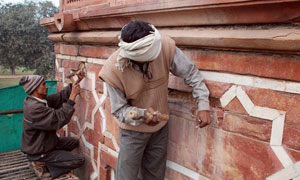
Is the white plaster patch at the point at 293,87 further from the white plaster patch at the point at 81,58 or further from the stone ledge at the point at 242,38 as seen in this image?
the white plaster patch at the point at 81,58

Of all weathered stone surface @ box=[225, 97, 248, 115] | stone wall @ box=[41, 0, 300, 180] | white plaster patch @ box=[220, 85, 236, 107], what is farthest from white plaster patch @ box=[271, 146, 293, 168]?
white plaster patch @ box=[220, 85, 236, 107]

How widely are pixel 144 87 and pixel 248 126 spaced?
0.70m

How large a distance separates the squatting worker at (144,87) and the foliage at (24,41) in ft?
52.9

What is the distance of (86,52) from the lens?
3.19 meters

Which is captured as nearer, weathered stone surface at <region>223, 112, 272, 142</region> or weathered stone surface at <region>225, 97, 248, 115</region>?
weathered stone surface at <region>223, 112, 272, 142</region>

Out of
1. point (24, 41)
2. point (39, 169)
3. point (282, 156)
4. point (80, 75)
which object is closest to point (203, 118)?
point (282, 156)

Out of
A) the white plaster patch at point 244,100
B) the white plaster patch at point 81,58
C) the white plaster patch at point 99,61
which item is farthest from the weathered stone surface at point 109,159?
the white plaster patch at point 244,100

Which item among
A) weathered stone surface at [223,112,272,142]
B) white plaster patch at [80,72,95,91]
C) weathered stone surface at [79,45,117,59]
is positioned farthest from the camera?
white plaster patch at [80,72,95,91]

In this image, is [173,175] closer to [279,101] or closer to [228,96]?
[228,96]

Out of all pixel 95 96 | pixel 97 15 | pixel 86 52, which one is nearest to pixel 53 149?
pixel 95 96

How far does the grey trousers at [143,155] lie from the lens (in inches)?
77.9

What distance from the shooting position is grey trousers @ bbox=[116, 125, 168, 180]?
1979mm

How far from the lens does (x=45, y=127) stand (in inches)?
117

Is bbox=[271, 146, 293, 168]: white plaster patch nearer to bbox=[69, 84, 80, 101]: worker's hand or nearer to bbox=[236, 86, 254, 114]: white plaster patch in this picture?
bbox=[236, 86, 254, 114]: white plaster patch
